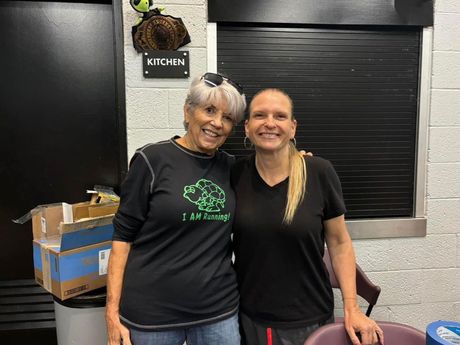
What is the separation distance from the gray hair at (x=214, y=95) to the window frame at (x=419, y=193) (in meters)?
1.09

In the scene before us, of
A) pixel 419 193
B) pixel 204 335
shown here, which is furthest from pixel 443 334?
pixel 419 193

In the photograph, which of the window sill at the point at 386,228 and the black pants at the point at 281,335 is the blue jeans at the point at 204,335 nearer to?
the black pants at the point at 281,335

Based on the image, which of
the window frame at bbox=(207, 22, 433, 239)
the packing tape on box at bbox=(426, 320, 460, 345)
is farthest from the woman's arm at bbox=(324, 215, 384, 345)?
the window frame at bbox=(207, 22, 433, 239)

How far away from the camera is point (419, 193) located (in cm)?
206

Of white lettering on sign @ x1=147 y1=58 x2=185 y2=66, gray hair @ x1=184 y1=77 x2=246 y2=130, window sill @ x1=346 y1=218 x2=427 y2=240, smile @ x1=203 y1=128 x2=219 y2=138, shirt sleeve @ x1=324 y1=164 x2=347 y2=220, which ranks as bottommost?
window sill @ x1=346 y1=218 x2=427 y2=240

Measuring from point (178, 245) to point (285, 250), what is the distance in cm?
35

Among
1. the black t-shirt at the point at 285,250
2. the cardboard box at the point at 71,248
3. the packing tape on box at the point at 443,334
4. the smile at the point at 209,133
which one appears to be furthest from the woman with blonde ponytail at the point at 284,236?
the cardboard box at the point at 71,248

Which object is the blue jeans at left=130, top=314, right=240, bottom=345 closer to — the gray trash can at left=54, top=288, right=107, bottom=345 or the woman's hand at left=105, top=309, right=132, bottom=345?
the woman's hand at left=105, top=309, right=132, bottom=345

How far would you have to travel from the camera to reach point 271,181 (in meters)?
1.26

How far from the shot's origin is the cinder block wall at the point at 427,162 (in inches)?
71.1

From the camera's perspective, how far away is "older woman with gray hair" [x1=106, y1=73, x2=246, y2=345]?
3.88 feet

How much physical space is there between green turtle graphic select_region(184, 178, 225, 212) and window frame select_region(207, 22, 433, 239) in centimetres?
104

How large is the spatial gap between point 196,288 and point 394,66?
1.58 meters

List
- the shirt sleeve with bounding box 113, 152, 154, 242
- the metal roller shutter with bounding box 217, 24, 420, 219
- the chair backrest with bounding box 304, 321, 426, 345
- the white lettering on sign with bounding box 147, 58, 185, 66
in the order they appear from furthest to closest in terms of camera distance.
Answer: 1. the metal roller shutter with bounding box 217, 24, 420, 219
2. the white lettering on sign with bounding box 147, 58, 185, 66
3. the shirt sleeve with bounding box 113, 152, 154, 242
4. the chair backrest with bounding box 304, 321, 426, 345
